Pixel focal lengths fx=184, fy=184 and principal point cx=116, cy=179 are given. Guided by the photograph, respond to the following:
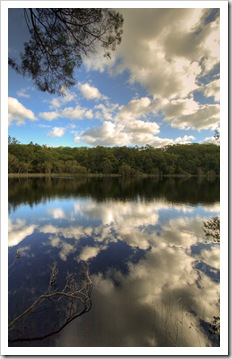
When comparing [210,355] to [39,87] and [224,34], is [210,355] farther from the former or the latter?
[39,87]

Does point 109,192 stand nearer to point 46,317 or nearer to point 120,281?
point 120,281

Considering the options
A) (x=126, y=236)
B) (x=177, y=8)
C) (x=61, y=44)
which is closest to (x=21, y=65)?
(x=61, y=44)

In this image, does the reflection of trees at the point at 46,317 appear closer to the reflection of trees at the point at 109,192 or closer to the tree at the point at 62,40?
the tree at the point at 62,40

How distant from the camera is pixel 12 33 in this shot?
2.44 metres

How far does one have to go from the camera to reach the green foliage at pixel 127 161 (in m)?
50.9

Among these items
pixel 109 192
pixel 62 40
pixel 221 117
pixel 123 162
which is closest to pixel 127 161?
pixel 123 162

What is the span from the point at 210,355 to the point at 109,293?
7.79 feet

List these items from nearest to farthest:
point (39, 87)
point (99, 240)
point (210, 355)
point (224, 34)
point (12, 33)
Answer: point (210, 355) → point (224, 34) → point (12, 33) → point (39, 87) → point (99, 240)

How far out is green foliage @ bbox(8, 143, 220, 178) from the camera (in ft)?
167

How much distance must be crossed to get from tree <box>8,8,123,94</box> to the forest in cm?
4773

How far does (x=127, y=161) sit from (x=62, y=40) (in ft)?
197

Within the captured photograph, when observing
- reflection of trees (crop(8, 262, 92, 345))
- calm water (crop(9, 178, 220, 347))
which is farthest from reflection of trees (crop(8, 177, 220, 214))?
reflection of trees (crop(8, 262, 92, 345))

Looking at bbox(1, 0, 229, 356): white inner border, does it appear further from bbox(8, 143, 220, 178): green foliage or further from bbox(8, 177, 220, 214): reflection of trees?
bbox(8, 143, 220, 178): green foliage

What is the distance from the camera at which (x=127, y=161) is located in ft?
205
